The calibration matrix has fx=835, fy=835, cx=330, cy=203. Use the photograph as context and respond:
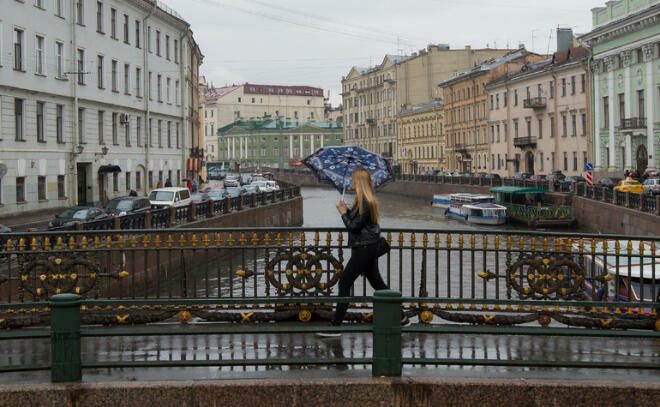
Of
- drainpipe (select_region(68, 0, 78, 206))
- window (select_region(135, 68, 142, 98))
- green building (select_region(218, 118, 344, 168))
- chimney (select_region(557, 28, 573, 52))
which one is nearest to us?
drainpipe (select_region(68, 0, 78, 206))

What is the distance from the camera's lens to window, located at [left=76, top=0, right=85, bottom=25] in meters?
33.5

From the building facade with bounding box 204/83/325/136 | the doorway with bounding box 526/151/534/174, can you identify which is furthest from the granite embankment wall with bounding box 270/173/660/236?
the building facade with bounding box 204/83/325/136

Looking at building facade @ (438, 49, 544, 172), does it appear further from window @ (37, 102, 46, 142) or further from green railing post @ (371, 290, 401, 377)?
green railing post @ (371, 290, 401, 377)

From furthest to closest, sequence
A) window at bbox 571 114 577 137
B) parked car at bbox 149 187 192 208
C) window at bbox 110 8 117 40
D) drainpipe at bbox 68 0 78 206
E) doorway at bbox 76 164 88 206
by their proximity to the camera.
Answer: window at bbox 571 114 577 137, window at bbox 110 8 117 40, doorway at bbox 76 164 88 206, drainpipe at bbox 68 0 78 206, parked car at bbox 149 187 192 208

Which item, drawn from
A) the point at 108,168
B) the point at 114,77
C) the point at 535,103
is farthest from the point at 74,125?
the point at 535,103

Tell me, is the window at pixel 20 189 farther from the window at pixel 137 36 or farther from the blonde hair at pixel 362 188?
the blonde hair at pixel 362 188

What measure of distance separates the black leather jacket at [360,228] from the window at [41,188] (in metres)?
25.3

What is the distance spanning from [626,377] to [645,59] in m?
42.7

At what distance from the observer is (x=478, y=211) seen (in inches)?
1909

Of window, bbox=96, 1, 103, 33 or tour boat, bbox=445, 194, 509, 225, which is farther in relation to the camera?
tour boat, bbox=445, 194, 509, 225

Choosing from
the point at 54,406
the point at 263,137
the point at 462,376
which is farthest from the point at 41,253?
the point at 263,137

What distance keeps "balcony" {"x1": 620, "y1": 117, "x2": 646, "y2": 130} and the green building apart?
8743 cm

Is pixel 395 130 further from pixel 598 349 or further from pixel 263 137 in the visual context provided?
pixel 598 349

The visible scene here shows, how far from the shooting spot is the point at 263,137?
140125mm
